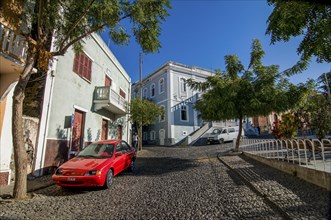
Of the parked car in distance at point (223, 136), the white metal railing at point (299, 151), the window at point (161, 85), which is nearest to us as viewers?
the white metal railing at point (299, 151)

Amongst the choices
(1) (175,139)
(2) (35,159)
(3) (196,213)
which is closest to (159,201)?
(3) (196,213)

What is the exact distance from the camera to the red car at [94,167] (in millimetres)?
5633

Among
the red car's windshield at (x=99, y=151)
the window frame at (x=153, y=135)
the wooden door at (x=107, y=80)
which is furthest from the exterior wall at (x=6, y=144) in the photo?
the window frame at (x=153, y=135)

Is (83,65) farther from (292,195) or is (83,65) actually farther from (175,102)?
(175,102)

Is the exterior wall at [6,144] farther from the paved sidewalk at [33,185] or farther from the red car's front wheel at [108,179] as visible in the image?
the red car's front wheel at [108,179]

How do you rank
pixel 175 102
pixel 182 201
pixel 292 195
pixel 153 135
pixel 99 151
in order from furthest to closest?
1. pixel 153 135
2. pixel 175 102
3. pixel 99 151
4. pixel 182 201
5. pixel 292 195

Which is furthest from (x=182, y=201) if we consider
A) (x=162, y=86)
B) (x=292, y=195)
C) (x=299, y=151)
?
(x=162, y=86)

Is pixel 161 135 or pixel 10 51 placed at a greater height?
pixel 10 51

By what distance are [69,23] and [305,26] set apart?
734 cm

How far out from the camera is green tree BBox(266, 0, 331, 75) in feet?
13.0

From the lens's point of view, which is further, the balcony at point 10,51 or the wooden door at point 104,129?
the wooden door at point 104,129

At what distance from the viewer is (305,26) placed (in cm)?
438

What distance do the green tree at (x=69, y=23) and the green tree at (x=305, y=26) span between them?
3.55m

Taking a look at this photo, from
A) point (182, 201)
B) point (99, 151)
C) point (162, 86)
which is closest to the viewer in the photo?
point (182, 201)
